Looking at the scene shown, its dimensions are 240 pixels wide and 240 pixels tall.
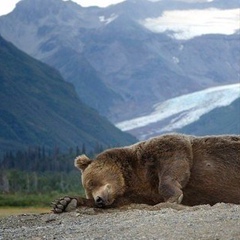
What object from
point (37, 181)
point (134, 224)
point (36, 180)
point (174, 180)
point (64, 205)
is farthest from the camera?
point (36, 180)

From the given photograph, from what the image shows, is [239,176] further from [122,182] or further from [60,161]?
[60,161]

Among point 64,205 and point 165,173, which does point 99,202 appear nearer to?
point 64,205

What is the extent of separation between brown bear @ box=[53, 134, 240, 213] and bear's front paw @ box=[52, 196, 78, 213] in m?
0.09

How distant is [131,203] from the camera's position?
1327 centimetres

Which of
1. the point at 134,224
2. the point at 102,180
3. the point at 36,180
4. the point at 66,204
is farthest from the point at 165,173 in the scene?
the point at 36,180

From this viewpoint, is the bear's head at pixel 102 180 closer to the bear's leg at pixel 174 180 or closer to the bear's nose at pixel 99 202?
the bear's nose at pixel 99 202

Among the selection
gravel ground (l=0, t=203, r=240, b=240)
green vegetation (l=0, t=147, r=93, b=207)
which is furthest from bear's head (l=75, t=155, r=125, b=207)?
green vegetation (l=0, t=147, r=93, b=207)

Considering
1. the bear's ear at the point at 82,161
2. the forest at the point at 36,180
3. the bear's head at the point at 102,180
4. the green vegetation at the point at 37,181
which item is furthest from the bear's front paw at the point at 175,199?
the forest at the point at 36,180

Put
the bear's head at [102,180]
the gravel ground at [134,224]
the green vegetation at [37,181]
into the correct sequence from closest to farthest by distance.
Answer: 1. the gravel ground at [134,224]
2. the bear's head at [102,180]
3. the green vegetation at [37,181]

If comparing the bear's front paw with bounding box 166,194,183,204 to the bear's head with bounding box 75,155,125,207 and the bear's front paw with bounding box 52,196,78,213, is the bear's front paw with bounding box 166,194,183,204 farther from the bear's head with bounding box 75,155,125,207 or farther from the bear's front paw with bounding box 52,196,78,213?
the bear's front paw with bounding box 52,196,78,213

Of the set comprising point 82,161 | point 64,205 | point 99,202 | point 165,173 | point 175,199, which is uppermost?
point 82,161

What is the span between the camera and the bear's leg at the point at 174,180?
1267 cm

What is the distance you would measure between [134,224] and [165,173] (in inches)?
97.7

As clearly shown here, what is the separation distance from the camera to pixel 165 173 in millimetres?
12867
